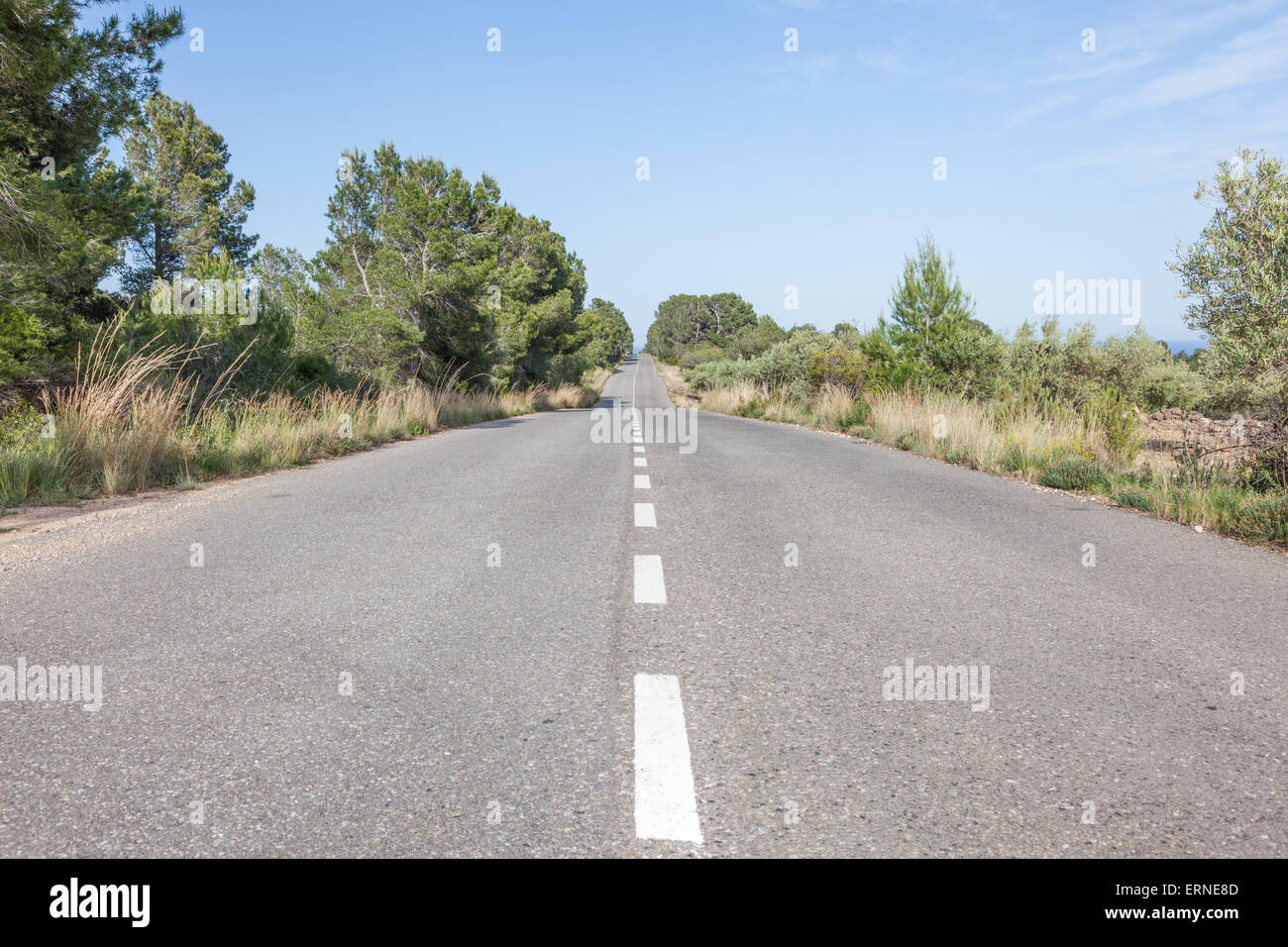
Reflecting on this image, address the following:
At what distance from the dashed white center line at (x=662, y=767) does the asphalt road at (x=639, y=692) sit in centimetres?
1

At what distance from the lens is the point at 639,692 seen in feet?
10.6

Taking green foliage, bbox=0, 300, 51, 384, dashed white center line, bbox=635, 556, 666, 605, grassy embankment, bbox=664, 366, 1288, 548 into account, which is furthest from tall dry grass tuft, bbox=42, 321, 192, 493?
grassy embankment, bbox=664, 366, 1288, 548

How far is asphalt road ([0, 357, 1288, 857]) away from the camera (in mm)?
2270

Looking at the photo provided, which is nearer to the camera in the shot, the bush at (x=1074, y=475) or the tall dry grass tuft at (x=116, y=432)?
the tall dry grass tuft at (x=116, y=432)

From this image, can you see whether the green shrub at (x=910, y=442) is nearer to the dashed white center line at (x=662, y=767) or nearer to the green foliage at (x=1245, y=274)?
the green foliage at (x=1245, y=274)

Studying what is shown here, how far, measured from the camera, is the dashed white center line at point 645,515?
23.6 feet

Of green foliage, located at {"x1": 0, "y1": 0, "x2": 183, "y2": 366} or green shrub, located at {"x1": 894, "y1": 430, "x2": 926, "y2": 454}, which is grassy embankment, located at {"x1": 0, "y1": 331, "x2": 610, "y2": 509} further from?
green shrub, located at {"x1": 894, "y1": 430, "x2": 926, "y2": 454}

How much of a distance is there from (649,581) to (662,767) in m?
2.47

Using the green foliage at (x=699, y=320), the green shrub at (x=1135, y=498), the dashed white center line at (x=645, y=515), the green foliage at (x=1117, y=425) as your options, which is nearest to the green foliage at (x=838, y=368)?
Result: the green foliage at (x=1117, y=425)

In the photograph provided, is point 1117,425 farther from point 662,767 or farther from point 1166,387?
point 1166,387

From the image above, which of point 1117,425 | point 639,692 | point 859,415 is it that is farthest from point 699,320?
point 639,692
